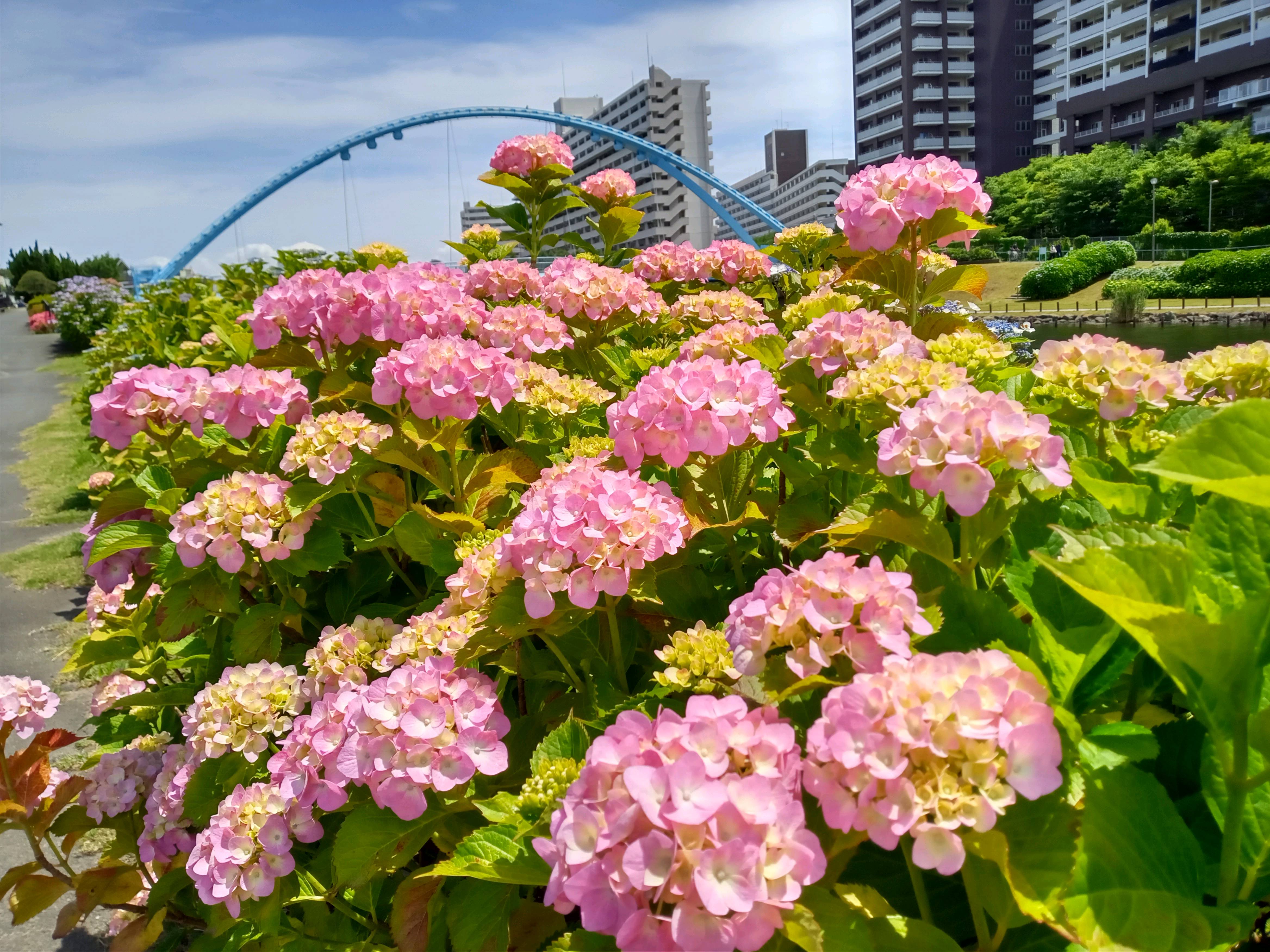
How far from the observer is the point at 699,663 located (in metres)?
1.11

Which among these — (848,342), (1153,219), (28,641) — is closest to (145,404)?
(848,342)

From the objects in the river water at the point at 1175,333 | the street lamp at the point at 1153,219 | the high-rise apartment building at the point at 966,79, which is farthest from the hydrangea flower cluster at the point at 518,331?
the high-rise apartment building at the point at 966,79

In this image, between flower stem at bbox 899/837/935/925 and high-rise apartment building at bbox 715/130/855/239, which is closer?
flower stem at bbox 899/837/935/925

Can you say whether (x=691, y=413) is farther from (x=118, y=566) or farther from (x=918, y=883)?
(x=118, y=566)

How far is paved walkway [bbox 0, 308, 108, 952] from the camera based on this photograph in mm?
3186

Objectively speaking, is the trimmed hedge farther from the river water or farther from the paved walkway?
the paved walkway

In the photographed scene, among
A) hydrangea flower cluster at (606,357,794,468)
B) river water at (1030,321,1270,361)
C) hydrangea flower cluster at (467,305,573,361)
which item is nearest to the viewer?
hydrangea flower cluster at (606,357,794,468)

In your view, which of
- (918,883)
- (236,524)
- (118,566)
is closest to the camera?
(918,883)

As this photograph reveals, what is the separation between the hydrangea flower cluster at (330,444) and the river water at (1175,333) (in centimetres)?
2887

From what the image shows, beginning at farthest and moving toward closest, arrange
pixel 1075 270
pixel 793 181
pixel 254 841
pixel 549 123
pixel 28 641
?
1. pixel 793 181
2. pixel 1075 270
3. pixel 549 123
4. pixel 28 641
5. pixel 254 841

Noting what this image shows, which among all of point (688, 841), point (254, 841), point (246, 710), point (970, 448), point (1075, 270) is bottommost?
point (254, 841)

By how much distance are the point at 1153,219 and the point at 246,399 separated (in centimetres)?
5843

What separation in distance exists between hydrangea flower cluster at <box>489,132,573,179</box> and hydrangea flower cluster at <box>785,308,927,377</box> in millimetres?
2538

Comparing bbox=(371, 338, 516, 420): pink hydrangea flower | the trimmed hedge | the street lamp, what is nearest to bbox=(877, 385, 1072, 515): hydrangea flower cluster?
bbox=(371, 338, 516, 420): pink hydrangea flower
